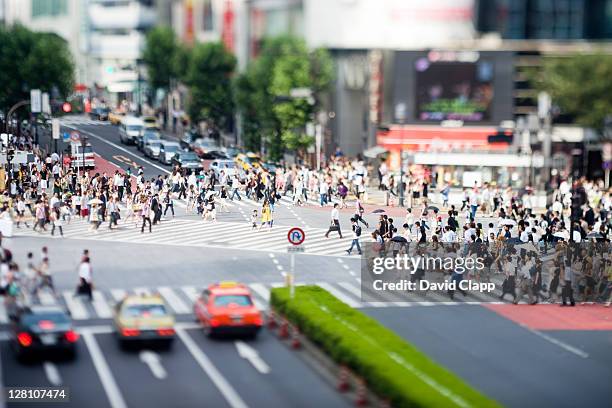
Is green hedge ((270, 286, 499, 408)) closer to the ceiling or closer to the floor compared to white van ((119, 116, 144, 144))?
closer to the floor

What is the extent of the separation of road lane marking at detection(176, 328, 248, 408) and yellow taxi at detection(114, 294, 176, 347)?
935 mm

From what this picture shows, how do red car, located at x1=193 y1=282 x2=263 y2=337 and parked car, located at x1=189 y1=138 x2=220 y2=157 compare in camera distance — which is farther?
parked car, located at x1=189 y1=138 x2=220 y2=157

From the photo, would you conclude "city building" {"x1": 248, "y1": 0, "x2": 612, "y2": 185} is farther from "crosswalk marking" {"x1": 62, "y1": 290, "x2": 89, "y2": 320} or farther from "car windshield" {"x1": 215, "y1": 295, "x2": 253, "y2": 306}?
"car windshield" {"x1": 215, "y1": 295, "x2": 253, "y2": 306}

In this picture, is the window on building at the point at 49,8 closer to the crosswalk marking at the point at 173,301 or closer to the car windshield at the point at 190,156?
the car windshield at the point at 190,156

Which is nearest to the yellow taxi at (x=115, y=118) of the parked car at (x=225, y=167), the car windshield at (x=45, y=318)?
the parked car at (x=225, y=167)

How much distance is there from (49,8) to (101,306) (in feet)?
494

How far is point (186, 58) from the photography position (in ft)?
382

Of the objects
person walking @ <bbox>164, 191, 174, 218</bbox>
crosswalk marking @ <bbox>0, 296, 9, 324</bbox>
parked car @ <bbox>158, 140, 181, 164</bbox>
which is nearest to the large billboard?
parked car @ <bbox>158, 140, 181, 164</bbox>

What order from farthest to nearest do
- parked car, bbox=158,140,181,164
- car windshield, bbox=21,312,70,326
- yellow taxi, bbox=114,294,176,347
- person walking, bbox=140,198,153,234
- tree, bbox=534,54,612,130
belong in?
→ tree, bbox=534,54,612,130 → parked car, bbox=158,140,181,164 → person walking, bbox=140,198,153,234 → yellow taxi, bbox=114,294,176,347 → car windshield, bbox=21,312,70,326

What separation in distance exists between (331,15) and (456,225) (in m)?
50.1

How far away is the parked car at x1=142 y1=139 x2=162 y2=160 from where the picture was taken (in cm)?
7812

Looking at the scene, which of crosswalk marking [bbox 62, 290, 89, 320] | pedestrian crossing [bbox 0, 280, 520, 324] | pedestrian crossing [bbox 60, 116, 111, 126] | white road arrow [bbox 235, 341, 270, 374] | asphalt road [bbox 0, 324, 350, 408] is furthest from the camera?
pedestrian crossing [bbox 60, 116, 111, 126]

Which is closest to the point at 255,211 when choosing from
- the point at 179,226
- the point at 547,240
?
the point at 179,226

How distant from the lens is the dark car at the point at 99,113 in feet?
325
